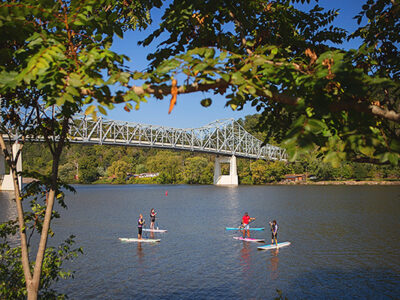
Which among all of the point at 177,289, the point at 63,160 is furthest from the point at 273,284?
the point at 63,160

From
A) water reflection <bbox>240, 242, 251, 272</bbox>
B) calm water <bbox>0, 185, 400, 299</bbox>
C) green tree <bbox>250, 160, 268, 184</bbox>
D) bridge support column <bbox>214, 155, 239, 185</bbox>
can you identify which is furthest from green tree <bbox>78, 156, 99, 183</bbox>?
water reflection <bbox>240, 242, 251, 272</bbox>

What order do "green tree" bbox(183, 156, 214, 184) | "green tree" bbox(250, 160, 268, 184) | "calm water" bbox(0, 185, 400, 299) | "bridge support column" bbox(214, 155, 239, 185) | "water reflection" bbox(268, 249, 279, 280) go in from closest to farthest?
"calm water" bbox(0, 185, 400, 299) → "water reflection" bbox(268, 249, 279, 280) → "green tree" bbox(250, 160, 268, 184) → "bridge support column" bbox(214, 155, 239, 185) → "green tree" bbox(183, 156, 214, 184)

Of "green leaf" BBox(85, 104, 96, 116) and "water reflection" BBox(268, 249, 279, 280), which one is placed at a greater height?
"green leaf" BBox(85, 104, 96, 116)

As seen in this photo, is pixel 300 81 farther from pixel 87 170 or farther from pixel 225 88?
pixel 87 170

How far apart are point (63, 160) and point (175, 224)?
429ft

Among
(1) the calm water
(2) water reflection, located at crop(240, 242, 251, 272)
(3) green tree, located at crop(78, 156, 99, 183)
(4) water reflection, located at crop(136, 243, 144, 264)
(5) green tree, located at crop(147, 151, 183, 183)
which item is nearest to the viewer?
(1) the calm water

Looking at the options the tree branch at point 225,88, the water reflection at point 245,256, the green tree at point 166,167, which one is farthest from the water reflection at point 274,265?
the green tree at point 166,167

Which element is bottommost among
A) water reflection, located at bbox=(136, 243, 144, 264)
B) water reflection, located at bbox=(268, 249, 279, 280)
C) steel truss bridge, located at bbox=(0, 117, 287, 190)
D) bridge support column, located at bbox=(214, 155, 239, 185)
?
water reflection, located at bbox=(268, 249, 279, 280)

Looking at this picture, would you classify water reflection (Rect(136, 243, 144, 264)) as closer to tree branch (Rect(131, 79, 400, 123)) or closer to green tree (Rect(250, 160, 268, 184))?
tree branch (Rect(131, 79, 400, 123))

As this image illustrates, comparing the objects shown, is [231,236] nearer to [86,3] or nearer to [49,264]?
[49,264]

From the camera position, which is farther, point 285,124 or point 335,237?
point 335,237

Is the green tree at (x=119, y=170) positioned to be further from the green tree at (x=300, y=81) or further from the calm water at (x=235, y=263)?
the green tree at (x=300, y=81)

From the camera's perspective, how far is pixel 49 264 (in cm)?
762

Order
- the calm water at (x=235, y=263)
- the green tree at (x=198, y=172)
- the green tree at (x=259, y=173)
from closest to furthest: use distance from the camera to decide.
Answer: the calm water at (x=235, y=263), the green tree at (x=259, y=173), the green tree at (x=198, y=172)
